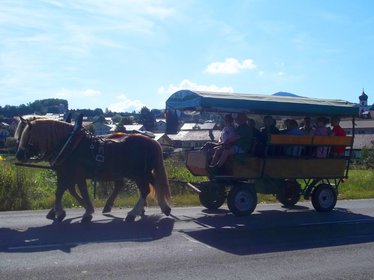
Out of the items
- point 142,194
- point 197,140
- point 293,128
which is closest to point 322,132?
point 293,128

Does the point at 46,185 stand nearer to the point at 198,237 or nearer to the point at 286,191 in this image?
the point at 286,191

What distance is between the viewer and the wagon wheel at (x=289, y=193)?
1195 centimetres

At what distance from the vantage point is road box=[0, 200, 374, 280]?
20.6ft

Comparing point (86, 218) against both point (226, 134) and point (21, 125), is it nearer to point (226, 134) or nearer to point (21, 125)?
point (21, 125)

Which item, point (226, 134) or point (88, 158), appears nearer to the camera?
point (88, 158)

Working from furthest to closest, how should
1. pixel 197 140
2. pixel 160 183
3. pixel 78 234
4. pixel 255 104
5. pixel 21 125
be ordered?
pixel 197 140 → pixel 255 104 → pixel 160 183 → pixel 21 125 → pixel 78 234

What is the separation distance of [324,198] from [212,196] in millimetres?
2597

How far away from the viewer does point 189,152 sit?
11.3 metres

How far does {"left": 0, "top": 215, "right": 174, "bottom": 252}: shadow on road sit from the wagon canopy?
2.34 meters

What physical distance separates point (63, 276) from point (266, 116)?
6.48 m

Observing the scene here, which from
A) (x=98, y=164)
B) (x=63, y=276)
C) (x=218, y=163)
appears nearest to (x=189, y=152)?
(x=218, y=163)

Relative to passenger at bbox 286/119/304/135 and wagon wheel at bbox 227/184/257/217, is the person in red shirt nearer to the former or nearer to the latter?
passenger at bbox 286/119/304/135

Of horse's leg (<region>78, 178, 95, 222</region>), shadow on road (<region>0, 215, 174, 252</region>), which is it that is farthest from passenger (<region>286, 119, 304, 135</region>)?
horse's leg (<region>78, 178, 95, 222</region>)

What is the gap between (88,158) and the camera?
934 cm
